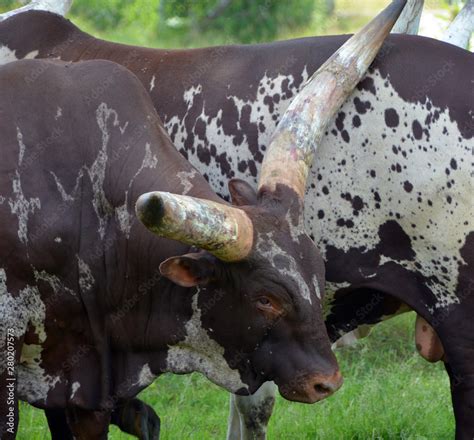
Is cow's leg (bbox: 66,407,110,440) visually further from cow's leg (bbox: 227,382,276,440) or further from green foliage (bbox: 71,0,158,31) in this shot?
green foliage (bbox: 71,0,158,31)

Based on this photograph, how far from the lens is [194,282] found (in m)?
4.62

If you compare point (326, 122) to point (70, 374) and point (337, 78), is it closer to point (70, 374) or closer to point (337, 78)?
point (337, 78)

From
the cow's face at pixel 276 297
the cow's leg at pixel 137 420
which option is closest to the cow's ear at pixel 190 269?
the cow's face at pixel 276 297

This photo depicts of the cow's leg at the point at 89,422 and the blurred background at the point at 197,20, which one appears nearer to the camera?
the cow's leg at the point at 89,422

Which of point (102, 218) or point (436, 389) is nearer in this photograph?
point (102, 218)

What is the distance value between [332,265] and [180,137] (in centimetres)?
93

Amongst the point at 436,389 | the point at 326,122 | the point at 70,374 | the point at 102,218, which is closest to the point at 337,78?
the point at 326,122

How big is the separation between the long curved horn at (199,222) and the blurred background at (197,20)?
8.87 m

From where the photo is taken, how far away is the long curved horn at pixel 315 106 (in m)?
4.95

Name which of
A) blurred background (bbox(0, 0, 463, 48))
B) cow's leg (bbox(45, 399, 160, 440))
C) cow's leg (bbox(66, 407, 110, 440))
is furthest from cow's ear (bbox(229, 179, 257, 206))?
blurred background (bbox(0, 0, 463, 48))

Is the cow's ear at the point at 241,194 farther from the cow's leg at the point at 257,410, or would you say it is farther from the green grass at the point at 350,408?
the green grass at the point at 350,408

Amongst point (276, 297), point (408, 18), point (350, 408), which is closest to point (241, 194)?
point (276, 297)

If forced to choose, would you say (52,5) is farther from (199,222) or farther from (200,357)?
(199,222)

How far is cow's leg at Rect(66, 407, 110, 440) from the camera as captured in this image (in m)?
5.20
